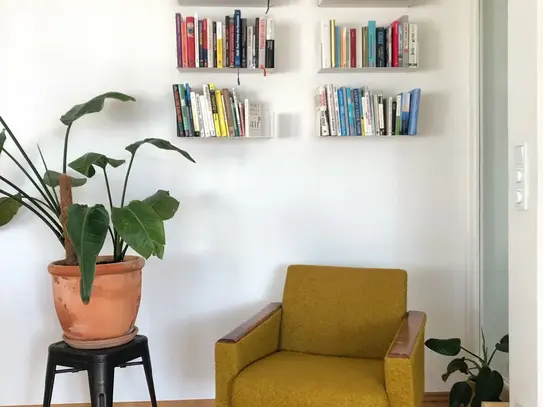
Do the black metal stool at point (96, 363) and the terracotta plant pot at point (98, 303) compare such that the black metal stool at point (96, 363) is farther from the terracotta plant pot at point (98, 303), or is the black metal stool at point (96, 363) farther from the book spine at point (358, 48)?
the book spine at point (358, 48)

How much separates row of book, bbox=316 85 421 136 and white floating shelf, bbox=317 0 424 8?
426mm

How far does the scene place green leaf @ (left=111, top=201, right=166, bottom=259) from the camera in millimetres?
1868

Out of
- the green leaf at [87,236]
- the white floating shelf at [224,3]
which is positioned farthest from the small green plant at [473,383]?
the white floating shelf at [224,3]

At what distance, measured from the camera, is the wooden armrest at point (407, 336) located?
1874mm

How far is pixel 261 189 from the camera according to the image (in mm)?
2811

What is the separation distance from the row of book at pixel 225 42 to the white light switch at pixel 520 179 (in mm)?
1217

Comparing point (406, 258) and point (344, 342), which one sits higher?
point (406, 258)

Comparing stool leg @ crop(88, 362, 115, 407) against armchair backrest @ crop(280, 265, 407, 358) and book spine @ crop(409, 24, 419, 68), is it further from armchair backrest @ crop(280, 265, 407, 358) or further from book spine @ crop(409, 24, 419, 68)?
book spine @ crop(409, 24, 419, 68)

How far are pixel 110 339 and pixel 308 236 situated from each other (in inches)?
43.5

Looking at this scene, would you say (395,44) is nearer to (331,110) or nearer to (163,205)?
(331,110)

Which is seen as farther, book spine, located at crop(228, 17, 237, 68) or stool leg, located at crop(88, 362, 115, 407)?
book spine, located at crop(228, 17, 237, 68)

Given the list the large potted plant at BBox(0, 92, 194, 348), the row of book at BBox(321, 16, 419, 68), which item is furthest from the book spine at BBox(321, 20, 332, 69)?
the large potted plant at BBox(0, 92, 194, 348)

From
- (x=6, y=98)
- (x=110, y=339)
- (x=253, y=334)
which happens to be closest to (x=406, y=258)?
(x=253, y=334)

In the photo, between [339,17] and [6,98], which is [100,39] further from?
[339,17]
